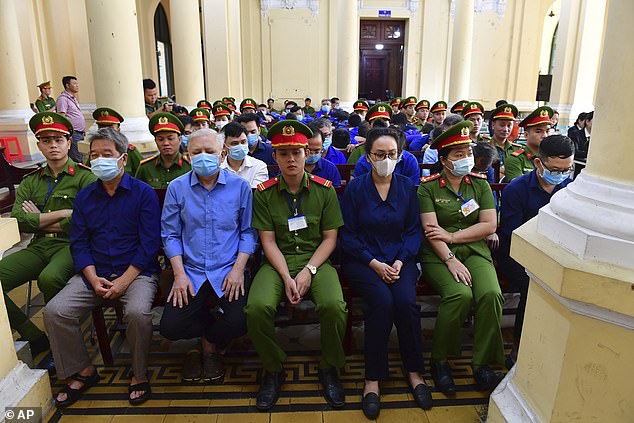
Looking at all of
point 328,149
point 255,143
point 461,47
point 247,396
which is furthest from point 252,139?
point 461,47

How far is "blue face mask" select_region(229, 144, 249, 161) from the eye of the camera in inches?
146

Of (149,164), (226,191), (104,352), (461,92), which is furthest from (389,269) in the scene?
(461,92)

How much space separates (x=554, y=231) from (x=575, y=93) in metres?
11.3

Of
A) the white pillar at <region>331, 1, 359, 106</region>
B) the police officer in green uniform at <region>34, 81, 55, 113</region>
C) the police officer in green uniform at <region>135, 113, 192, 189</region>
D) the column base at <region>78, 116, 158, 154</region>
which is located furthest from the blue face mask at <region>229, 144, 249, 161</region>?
the white pillar at <region>331, 1, 359, 106</region>

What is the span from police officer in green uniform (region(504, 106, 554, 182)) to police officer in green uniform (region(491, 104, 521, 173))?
439mm

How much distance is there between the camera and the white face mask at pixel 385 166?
273 centimetres

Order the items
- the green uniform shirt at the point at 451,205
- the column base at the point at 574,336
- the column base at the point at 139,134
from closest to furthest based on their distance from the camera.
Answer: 1. the column base at the point at 574,336
2. the green uniform shirt at the point at 451,205
3. the column base at the point at 139,134

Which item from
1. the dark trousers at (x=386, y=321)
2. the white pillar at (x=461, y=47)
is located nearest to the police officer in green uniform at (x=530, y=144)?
the dark trousers at (x=386, y=321)

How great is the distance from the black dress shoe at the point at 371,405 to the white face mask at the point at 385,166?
1.27 m

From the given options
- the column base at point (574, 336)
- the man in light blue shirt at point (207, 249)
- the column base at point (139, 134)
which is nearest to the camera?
the column base at point (574, 336)

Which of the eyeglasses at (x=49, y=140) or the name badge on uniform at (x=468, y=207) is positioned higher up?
the eyeglasses at (x=49, y=140)

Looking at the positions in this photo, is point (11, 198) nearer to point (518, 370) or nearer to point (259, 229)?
point (259, 229)

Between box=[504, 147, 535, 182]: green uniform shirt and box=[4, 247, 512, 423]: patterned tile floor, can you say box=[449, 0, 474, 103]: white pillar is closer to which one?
box=[504, 147, 535, 182]: green uniform shirt

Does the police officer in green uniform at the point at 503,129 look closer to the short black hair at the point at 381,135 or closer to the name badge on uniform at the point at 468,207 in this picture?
the name badge on uniform at the point at 468,207
